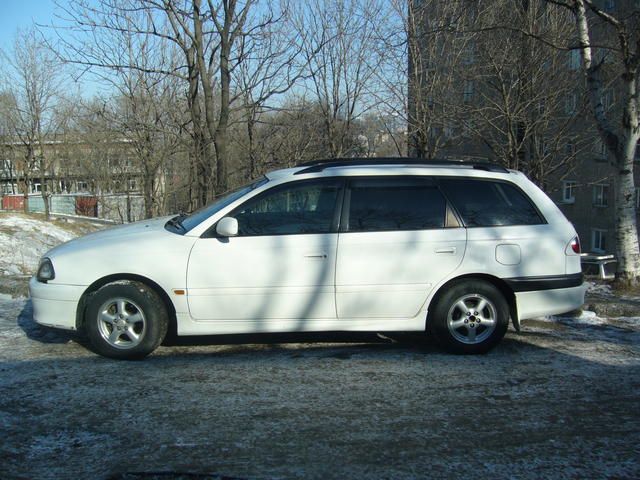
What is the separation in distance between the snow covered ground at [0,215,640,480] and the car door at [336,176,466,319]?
52 centimetres

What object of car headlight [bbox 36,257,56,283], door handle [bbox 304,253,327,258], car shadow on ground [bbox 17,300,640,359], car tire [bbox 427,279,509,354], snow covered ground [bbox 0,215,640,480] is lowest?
snow covered ground [bbox 0,215,640,480]

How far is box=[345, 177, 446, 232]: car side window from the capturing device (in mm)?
5312

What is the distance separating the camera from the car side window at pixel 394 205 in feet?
17.4

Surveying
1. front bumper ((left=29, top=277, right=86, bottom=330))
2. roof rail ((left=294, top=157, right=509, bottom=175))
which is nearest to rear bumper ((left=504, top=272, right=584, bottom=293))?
roof rail ((left=294, top=157, right=509, bottom=175))

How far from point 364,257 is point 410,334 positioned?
1.35 metres

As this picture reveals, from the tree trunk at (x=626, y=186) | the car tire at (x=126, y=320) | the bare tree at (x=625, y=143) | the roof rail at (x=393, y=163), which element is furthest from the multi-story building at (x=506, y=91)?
the car tire at (x=126, y=320)

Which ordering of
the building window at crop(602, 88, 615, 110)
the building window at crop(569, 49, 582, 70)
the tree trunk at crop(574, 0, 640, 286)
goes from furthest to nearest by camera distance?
the building window at crop(602, 88, 615, 110)
the building window at crop(569, 49, 582, 70)
the tree trunk at crop(574, 0, 640, 286)

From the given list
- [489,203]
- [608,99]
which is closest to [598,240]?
[608,99]

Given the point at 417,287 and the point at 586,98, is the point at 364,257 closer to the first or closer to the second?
the point at 417,287

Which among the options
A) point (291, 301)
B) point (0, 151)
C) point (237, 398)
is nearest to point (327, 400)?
point (237, 398)

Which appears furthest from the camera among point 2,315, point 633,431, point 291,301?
point 2,315

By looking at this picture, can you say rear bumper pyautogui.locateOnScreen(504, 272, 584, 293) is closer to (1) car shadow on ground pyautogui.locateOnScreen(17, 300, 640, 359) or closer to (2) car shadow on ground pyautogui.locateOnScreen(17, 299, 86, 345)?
(1) car shadow on ground pyautogui.locateOnScreen(17, 300, 640, 359)

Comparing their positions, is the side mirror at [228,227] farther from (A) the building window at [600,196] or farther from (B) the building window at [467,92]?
(A) the building window at [600,196]

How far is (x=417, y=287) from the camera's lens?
207 inches
